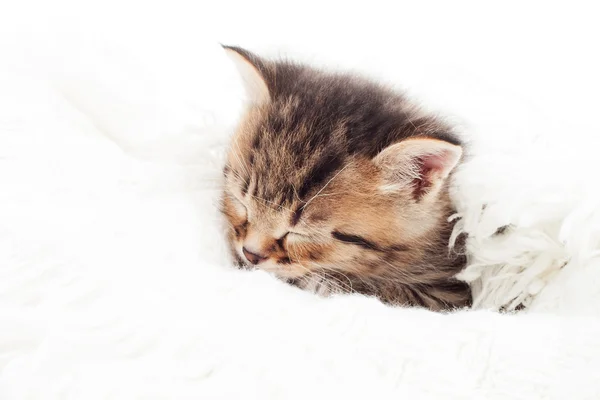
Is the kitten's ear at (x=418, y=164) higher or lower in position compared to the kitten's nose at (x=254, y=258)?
higher

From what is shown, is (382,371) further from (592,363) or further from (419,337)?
(592,363)

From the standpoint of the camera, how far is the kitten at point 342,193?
99 centimetres

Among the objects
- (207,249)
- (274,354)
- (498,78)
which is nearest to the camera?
(274,354)

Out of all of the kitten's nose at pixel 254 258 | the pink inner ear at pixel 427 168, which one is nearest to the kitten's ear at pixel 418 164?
the pink inner ear at pixel 427 168

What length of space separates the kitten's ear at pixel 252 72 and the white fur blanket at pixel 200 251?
0.11m

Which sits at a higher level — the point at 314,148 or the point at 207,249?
the point at 314,148

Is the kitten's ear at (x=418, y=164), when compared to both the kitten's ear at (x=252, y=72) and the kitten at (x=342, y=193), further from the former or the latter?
the kitten's ear at (x=252, y=72)

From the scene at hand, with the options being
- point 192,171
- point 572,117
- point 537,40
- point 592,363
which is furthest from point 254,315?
point 537,40

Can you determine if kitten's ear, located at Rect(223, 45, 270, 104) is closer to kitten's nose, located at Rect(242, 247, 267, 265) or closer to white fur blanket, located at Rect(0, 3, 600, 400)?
white fur blanket, located at Rect(0, 3, 600, 400)

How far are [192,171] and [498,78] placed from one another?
85 centimetres

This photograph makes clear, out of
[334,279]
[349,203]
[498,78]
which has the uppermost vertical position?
[498,78]

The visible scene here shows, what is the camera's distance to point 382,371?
2.06 feet

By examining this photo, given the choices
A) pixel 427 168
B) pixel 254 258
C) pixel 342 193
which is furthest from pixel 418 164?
pixel 254 258

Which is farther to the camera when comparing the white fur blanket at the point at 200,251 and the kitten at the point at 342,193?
the kitten at the point at 342,193
